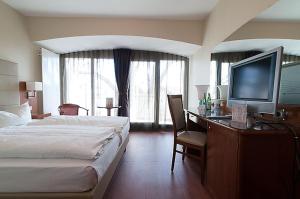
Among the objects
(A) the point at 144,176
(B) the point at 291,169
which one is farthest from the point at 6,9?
(B) the point at 291,169

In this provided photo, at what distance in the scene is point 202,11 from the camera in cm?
342

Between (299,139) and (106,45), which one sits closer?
(299,139)

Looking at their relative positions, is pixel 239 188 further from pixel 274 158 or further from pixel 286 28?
pixel 286 28

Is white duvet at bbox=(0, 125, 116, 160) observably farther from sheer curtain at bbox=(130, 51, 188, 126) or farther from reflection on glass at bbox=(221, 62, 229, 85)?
sheer curtain at bbox=(130, 51, 188, 126)

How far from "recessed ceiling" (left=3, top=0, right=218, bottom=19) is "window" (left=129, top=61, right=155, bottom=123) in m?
1.63

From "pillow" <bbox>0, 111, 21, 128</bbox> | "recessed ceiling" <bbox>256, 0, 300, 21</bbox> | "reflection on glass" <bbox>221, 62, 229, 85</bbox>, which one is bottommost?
"pillow" <bbox>0, 111, 21, 128</bbox>

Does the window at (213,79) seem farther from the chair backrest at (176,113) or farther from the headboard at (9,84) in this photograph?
the headboard at (9,84)

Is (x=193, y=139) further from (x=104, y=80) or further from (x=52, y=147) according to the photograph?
(x=104, y=80)

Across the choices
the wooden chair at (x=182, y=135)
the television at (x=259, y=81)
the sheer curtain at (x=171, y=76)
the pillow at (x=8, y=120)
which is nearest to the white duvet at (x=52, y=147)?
the pillow at (x=8, y=120)

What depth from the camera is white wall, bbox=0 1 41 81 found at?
3184 mm

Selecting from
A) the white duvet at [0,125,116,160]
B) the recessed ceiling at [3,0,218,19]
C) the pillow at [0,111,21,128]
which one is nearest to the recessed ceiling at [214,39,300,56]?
the recessed ceiling at [3,0,218,19]

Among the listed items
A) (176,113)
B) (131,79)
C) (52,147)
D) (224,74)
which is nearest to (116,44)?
(131,79)

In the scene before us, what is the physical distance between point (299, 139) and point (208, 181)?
1.04 metres

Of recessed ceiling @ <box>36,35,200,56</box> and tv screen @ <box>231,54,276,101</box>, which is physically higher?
recessed ceiling @ <box>36,35,200,56</box>
